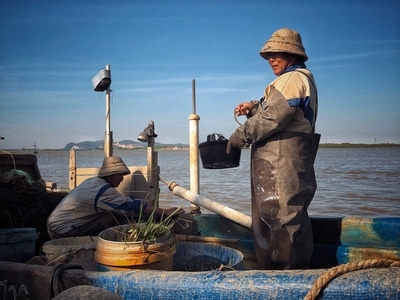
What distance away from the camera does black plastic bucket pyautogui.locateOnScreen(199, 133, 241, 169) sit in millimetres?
3867

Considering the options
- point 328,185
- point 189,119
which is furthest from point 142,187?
point 328,185

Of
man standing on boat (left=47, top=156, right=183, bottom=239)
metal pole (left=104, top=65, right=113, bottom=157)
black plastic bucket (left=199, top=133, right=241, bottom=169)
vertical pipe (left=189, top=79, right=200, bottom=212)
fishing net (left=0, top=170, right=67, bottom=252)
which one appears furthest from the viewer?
metal pole (left=104, top=65, right=113, bottom=157)

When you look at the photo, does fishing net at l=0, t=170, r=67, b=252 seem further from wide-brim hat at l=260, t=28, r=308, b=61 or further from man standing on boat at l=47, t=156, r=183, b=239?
wide-brim hat at l=260, t=28, r=308, b=61

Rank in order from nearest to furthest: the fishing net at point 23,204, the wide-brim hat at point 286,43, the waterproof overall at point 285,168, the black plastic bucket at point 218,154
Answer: the waterproof overall at point 285,168 < the wide-brim hat at point 286,43 < the black plastic bucket at point 218,154 < the fishing net at point 23,204

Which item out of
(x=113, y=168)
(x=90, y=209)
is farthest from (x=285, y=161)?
(x=90, y=209)

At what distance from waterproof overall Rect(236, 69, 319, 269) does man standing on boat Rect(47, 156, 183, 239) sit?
4.54ft

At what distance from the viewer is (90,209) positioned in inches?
170

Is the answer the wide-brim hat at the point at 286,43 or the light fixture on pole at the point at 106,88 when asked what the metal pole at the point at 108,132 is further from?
the wide-brim hat at the point at 286,43

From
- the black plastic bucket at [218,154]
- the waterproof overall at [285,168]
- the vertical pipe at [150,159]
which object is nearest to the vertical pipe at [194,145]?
the vertical pipe at [150,159]

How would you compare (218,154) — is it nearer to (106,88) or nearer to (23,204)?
(23,204)

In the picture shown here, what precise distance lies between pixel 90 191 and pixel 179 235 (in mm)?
1183

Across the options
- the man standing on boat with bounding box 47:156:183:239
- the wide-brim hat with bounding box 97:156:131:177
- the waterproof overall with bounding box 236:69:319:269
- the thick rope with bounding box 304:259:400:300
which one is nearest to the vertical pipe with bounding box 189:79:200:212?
the wide-brim hat with bounding box 97:156:131:177

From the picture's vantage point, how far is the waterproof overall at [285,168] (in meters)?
2.98

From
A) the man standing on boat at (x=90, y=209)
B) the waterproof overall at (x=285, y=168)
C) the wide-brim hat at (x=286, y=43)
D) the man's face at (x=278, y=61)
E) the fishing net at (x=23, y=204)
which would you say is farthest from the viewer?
the fishing net at (x=23, y=204)
